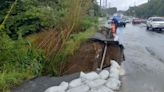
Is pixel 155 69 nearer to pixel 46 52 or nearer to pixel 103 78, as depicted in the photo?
pixel 103 78

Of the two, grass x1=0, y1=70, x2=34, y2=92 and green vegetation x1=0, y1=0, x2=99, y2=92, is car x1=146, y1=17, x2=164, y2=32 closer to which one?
green vegetation x1=0, y1=0, x2=99, y2=92

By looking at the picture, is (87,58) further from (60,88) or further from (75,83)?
(60,88)

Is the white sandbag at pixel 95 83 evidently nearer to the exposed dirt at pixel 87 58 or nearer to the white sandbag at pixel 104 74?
the white sandbag at pixel 104 74

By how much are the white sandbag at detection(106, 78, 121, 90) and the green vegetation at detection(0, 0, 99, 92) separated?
1375 millimetres

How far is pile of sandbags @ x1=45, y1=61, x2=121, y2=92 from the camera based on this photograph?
7.13 m

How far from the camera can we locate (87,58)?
31.7 ft

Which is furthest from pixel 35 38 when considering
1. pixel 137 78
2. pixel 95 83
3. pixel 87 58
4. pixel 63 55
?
pixel 137 78

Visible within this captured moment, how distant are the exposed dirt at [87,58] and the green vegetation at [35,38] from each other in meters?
0.23

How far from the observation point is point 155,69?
37.0 feet

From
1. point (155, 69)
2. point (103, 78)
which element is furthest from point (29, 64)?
point (155, 69)

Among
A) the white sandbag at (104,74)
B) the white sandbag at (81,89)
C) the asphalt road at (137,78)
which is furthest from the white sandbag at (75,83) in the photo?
the white sandbag at (104,74)

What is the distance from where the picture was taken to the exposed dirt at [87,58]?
29.9ft

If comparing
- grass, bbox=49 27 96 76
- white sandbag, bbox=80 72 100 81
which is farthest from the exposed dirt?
white sandbag, bbox=80 72 100 81

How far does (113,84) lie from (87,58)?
1810 millimetres
